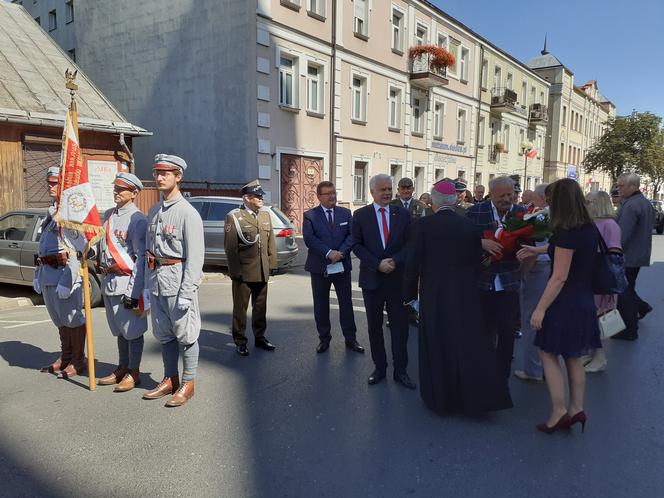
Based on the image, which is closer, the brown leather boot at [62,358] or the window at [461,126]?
the brown leather boot at [62,358]

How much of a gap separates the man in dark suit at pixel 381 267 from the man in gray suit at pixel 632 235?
3.15m

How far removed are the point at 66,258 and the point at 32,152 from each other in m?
9.38

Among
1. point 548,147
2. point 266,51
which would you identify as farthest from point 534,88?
point 266,51

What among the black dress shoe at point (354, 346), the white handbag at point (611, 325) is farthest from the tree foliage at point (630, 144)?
the black dress shoe at point (354, 346)

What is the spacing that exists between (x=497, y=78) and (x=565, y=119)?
1512 centimetres

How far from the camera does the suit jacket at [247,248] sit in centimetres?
530

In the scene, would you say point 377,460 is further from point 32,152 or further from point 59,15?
point 59,15

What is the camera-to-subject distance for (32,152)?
12047 mm

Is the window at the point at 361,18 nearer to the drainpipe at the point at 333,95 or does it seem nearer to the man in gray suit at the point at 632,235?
the drainpipe at the point at 333,95

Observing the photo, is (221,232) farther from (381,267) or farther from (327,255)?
(381,267)

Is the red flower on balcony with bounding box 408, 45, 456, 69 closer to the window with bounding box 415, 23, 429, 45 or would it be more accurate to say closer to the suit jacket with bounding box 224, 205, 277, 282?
the window with bounding box 415, 23, 429, 45

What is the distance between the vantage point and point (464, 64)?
2669 cm

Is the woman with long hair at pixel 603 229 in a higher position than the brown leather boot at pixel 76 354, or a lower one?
higher

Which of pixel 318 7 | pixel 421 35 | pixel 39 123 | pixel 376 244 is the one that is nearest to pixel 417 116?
pixel 421 35
